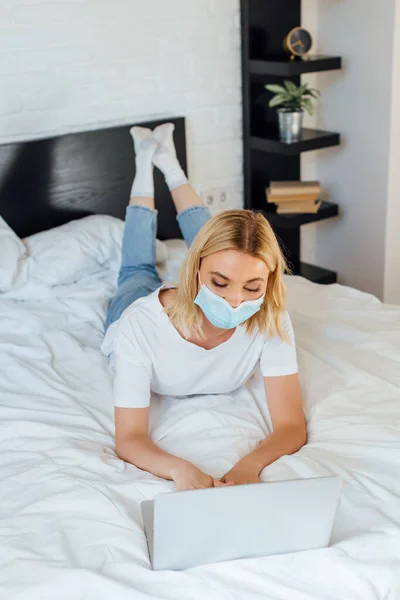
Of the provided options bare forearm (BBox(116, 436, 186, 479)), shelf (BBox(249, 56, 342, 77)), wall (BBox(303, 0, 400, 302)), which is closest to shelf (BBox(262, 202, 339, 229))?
wall (BBox(303, 0, 400, 302))

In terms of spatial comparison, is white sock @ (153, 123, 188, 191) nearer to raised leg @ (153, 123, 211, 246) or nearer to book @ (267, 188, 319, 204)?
raised leg @ (153, 123, 211, 246)

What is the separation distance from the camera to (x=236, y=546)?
3.87 ft

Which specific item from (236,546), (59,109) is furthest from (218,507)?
(59,109)

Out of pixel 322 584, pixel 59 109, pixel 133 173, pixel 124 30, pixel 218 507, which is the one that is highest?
pixel 124 30

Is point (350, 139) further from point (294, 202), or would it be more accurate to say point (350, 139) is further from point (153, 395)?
point (153, 395)

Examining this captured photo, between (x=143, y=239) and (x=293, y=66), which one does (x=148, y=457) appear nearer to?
(x=143, y=239)

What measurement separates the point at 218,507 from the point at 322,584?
21 centimetres

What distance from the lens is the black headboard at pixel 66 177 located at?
8.36ft

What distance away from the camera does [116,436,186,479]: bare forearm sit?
4.74 feet

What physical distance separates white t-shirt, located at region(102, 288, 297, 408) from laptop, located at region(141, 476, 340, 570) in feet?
1.42

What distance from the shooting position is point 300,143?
288cm

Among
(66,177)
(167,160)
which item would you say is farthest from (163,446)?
(66,177)

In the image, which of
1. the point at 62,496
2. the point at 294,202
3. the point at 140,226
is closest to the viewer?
the point at 62,496

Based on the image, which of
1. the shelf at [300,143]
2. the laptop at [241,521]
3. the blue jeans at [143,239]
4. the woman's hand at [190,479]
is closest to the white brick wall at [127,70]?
the shelf at [300,143]
